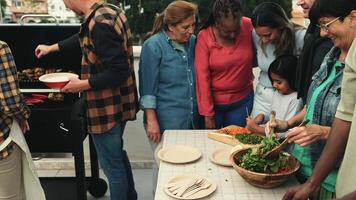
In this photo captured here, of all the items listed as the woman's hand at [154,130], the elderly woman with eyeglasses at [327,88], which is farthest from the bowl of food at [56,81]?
the elderly woman with eyeglasses at [327,88]

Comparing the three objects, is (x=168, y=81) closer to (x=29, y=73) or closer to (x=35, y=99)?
(x=35, y=99)

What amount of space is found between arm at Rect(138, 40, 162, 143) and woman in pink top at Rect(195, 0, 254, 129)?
0.22 m

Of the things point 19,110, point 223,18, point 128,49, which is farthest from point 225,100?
point 19,110

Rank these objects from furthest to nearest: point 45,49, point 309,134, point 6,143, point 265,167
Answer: point 45,49
point 6,143
point 265,167
point 309,134

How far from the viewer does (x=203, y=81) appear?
2.03 metres

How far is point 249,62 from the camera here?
2068mm

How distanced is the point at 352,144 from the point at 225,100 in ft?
3.47

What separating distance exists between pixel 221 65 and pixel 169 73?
0.93ft

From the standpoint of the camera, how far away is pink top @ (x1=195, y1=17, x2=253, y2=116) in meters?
2.01

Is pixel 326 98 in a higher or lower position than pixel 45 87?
higher

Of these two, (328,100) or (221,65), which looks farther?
(221,65)

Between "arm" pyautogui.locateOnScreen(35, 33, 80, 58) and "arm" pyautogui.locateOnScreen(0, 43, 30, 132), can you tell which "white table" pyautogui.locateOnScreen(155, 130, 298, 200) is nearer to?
"arm" pyautogui.locateOnScreen(0, 43, 30, 132)


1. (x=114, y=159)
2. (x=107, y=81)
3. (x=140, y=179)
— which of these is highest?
(x=107, y=81)

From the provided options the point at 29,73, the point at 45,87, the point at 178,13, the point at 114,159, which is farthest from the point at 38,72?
the point at 178,13
